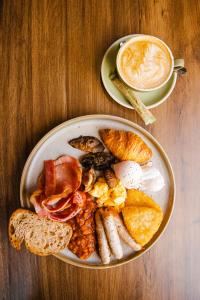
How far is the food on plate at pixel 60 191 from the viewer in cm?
108

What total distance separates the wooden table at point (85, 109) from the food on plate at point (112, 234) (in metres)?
0.11

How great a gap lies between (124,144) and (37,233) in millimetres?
382

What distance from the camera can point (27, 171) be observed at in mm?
1108

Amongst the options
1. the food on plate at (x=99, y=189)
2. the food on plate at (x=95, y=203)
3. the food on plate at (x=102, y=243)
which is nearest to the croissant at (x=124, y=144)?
the food on plate at (x=95, y=203)

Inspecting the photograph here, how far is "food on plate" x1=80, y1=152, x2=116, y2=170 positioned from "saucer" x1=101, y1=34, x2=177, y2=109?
17 cm

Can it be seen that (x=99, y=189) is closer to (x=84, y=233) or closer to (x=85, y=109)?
(x=84, y=233)

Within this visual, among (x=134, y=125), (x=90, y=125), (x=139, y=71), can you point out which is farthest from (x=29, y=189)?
(x=139, y=71)

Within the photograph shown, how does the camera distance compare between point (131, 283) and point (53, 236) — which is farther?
point (131, 283)

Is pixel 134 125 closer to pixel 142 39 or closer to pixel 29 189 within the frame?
pixel 142 39

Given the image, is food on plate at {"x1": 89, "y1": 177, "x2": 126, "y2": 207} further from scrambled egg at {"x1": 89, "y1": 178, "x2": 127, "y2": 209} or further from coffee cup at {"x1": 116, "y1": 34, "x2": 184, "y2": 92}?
coffee cup at {"x1": 116, "y1": 34, "x2": 184, "y2": 92}

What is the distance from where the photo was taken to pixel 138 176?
112 centimetres

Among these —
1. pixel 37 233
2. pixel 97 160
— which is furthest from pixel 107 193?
pixel 37 233

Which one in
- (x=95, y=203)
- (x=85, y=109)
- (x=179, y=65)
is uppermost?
(x=179, y=65)

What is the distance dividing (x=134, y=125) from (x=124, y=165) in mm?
133
